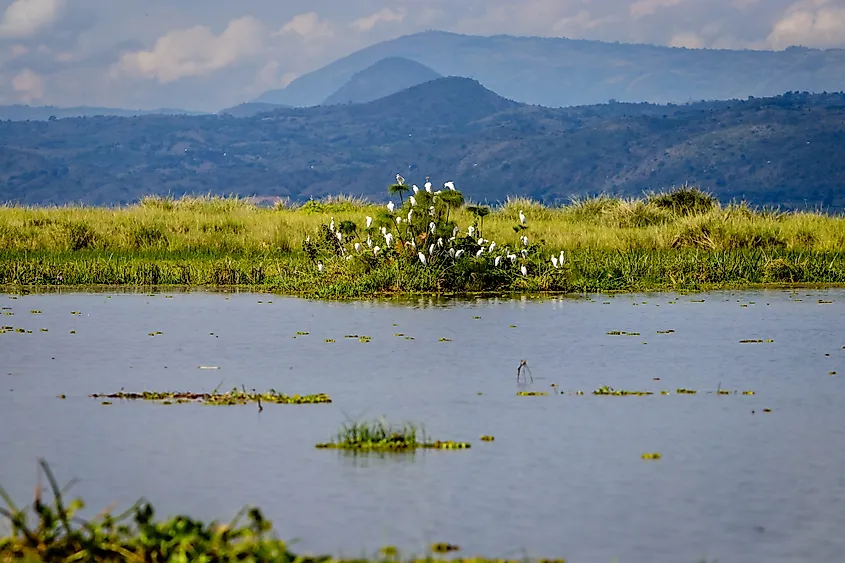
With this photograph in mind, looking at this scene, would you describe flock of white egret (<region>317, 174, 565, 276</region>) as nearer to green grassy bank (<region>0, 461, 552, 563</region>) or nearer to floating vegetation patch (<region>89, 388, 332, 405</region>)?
floating vegetation patch (<region>89, 388, 332, 405</region>)

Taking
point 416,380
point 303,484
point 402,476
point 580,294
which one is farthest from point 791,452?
point 580,294

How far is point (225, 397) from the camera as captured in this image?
37.0 ft

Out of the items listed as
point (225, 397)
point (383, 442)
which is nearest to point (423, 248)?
point (225, 397)

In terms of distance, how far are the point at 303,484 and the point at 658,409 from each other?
3.54 metres

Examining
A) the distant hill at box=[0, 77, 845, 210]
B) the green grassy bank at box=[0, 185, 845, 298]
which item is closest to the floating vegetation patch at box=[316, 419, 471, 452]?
the green grassy bank at box=[0, 185, 845, 298]

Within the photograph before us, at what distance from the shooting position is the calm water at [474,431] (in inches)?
287

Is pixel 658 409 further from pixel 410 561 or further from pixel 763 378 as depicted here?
pixel 410 561

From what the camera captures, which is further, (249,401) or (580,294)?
(580,294)

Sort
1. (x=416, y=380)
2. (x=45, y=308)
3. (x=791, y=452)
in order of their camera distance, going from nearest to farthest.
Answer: (x=791, y=452) → (x=416, y=380) → (x=45, y=308)

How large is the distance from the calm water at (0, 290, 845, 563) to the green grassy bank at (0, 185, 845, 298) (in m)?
3.89

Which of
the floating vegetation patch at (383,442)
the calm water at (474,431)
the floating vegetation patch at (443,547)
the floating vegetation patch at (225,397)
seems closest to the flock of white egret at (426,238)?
the calm water at (474,431)

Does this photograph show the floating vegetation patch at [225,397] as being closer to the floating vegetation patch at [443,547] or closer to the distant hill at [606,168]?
the floating vegetation patch at [443,547]

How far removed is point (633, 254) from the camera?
85.3 ft

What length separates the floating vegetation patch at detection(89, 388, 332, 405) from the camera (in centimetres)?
1112
